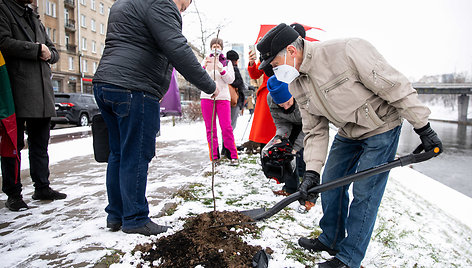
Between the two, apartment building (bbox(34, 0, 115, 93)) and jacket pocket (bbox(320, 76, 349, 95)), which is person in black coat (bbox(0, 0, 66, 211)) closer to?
jacket pocket (bbox(320, 76, 349, 95))

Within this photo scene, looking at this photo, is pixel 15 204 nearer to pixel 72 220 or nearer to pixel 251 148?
pixel 72 220

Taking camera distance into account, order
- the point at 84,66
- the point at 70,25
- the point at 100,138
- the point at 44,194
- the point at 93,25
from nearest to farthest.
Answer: the point at 100,138 → the point at 44,194 → the point at 70,25 → the point at 84,66 → the point at 93,25

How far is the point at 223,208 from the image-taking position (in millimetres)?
Answer: 2729

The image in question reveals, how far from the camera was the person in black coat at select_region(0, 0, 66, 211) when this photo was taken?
2592 mm

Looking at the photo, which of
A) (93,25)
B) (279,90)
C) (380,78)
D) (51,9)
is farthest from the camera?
(93,25)

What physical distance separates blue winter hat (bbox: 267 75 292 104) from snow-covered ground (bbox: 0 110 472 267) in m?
1.13

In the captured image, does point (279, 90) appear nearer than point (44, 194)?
No

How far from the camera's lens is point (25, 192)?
10.4 ft

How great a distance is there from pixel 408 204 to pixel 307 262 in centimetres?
195

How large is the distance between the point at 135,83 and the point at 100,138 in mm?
700

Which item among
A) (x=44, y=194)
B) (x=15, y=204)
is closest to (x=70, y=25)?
(x=44, y=194)

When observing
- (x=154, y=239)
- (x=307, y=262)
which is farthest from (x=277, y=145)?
(x=154, y=239)

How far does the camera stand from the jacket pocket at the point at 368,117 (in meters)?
1.83

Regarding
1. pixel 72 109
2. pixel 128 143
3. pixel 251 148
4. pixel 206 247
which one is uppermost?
pixel 72 109
